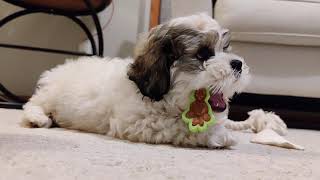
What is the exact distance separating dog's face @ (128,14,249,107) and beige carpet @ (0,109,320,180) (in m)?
0.16

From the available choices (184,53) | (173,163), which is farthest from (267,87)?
(173,163)

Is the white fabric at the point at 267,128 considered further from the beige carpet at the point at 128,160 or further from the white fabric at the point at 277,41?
the white fabric at the point at 277,41

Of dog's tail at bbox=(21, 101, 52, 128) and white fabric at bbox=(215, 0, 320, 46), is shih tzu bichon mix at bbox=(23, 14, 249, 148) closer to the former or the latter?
dog's tail at bbox=(21, 101, 52, 128)

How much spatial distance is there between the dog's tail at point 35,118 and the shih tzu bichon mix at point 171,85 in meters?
0.16

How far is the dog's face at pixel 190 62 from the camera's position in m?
1.18

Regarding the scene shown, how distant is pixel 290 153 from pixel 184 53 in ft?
1.29

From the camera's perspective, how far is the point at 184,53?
120cm

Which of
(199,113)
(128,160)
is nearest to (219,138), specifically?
(199,113)

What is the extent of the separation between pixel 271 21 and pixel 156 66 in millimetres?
806

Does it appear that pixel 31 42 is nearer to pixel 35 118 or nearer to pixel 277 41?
pixel 35 118

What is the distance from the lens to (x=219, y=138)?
1238 millimetres

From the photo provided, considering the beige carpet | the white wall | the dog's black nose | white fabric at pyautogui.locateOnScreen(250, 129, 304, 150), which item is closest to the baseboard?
white fabric at pyautogui.locateOnScreen(250, 129, 304, 150)

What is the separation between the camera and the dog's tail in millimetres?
1437

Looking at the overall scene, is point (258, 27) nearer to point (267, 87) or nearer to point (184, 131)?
point (267, 87)
